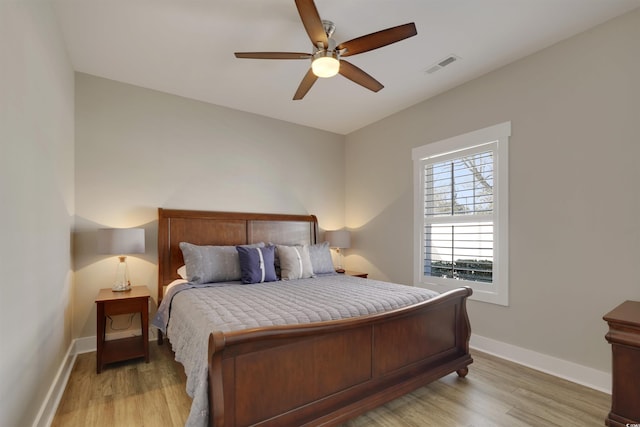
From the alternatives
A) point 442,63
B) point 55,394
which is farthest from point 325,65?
point 55,394

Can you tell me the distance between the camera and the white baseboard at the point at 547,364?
239cm

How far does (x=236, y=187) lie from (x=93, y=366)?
232cm

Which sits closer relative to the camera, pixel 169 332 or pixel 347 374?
pixel 347 374

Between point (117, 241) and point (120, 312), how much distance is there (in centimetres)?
64

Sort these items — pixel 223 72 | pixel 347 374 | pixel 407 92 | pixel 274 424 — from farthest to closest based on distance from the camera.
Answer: pixel 407 92, pixel 223 72, pixel 347 374, pixel 274 424

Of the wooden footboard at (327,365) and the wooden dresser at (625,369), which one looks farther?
the wooden dresser at (625,369)

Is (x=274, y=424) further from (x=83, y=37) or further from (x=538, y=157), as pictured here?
(x=83, y=37)

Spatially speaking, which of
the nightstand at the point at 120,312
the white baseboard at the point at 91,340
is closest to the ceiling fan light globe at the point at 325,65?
the nightstand at the point at 120,312

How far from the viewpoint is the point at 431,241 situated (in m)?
3.76

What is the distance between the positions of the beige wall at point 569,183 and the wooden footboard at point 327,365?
2.73 feet

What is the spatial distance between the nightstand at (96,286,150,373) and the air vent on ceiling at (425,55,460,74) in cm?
345

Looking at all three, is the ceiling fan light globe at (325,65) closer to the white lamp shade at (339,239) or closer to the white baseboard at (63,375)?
the white lamp shade at (339,239)

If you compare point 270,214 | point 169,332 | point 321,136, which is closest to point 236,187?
point 270,214

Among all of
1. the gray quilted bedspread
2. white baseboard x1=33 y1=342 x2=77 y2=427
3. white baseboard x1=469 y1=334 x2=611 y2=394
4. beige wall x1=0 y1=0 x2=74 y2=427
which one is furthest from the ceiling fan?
white baseboard x1=469 y1=334 x2=611 y2=394
